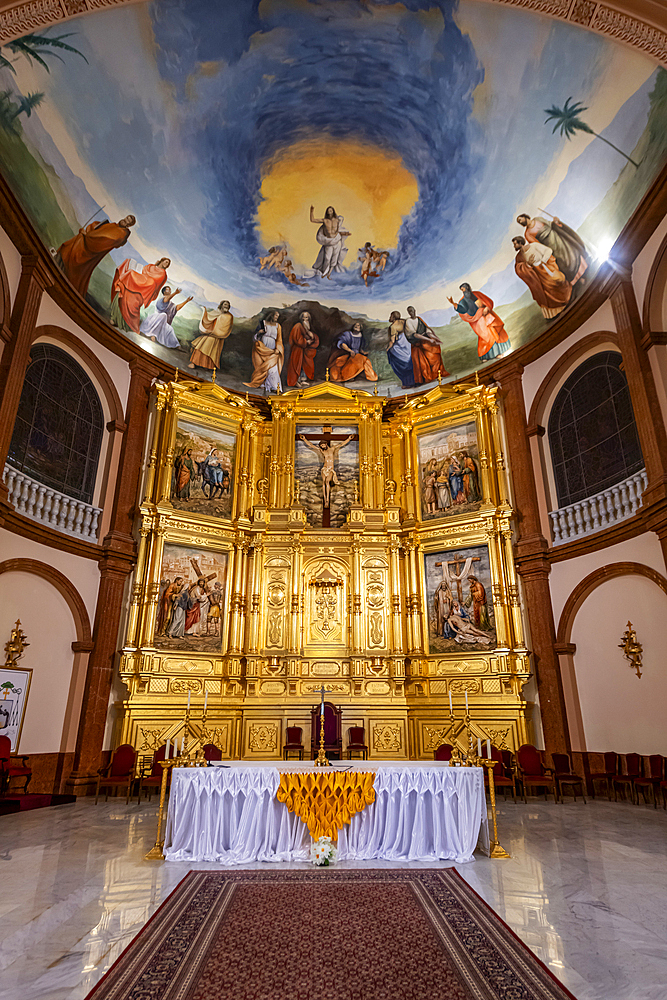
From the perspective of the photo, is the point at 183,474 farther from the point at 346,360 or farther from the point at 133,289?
the point at 346,360

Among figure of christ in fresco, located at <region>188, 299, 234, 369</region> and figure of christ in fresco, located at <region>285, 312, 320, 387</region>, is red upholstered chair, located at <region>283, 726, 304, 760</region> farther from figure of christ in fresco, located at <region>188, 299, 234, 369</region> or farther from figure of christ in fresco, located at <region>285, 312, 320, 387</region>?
figure of christ in fresco, located at <region>188, 299, 234, 369</region>

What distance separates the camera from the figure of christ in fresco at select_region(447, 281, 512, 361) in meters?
15.5

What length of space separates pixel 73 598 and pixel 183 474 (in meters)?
3.94

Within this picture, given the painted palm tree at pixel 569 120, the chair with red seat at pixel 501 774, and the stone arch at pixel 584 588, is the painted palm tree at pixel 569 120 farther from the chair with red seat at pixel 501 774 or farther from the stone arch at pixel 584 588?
the chair with red seat at pixel 501 774

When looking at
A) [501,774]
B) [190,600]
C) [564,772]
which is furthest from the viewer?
[190,600]

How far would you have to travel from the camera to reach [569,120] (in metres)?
12.0

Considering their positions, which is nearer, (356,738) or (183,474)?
(356,738)

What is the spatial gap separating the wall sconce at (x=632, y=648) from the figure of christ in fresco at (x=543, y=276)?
7.25 meters

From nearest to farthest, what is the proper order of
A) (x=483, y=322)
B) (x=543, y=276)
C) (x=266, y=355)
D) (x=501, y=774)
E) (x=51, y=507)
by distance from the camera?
(x=501, y=774) → (x=51, y=507) → (x=543, y=276) → (x=483, y=322) → (x=266, y=355)

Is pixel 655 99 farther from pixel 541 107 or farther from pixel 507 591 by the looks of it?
pixel 507 591

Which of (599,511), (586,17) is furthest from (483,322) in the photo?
(586,17)

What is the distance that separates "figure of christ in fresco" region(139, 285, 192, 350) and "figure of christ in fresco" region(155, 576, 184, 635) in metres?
6.18

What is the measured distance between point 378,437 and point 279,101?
8.04 m

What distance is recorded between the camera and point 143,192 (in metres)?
13.7
